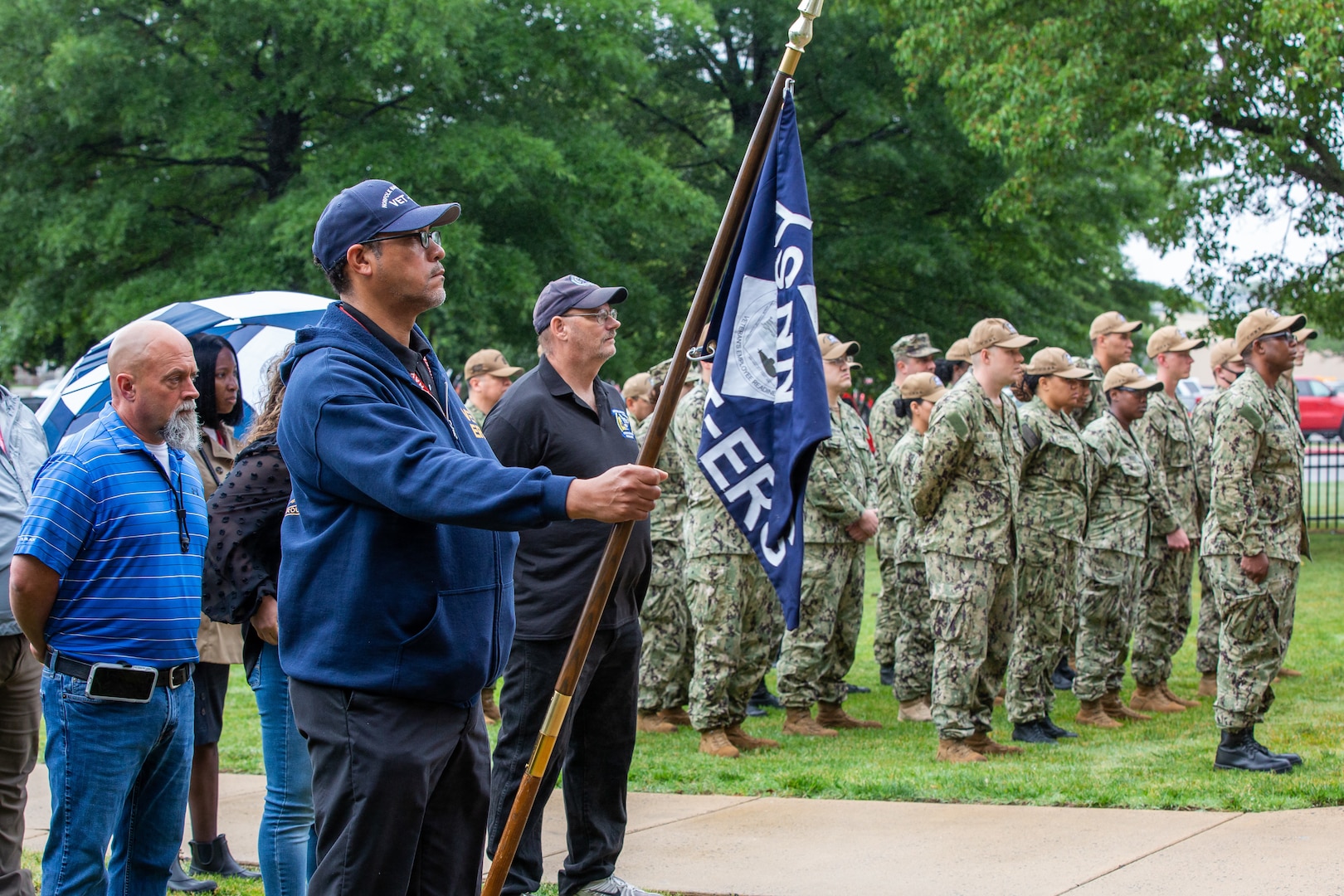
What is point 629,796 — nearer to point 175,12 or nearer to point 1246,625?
point 1246,625

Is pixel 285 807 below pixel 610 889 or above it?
above

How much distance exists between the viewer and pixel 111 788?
13.4 ft

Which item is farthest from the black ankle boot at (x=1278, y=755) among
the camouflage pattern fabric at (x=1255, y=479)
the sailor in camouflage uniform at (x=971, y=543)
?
the sailor in camouflage uniform at (x=971, y=543)

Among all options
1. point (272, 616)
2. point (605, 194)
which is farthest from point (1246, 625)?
point (605, 194)

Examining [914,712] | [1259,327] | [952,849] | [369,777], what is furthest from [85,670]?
[914,712]

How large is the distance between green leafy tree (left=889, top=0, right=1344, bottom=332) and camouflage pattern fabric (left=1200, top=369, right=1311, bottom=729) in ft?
30.6

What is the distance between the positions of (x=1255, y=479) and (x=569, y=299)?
3987 mm

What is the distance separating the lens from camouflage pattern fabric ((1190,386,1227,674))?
9.80m

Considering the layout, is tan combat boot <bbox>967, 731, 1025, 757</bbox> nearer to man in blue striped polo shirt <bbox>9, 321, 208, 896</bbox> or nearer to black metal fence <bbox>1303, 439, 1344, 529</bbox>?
man in blue striped polo shirt <bbox>9, 321, 208, 896</bbox>

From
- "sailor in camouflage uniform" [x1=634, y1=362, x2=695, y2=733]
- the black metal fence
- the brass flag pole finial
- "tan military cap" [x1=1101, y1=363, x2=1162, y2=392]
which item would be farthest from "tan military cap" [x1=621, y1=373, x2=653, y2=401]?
the black metal fence

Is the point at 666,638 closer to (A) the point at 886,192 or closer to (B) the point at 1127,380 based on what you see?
(B) the point at 1127,380

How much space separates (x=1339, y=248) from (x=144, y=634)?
18.7 metres

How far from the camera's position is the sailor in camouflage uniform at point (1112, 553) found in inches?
349

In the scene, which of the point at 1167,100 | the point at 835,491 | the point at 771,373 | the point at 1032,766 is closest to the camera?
the point at 771,373
